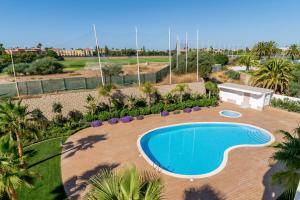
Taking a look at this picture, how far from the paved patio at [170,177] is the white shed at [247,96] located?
2.51m

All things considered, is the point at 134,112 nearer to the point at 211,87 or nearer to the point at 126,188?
the point at 211,87

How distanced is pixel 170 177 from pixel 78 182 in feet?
17.0

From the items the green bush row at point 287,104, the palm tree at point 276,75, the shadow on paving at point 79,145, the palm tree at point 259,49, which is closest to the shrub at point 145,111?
the shadow on paving at point 79,145

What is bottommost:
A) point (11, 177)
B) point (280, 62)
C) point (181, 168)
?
point (181, 168)

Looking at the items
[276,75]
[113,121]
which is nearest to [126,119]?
[113,121]

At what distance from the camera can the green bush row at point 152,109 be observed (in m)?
20.5

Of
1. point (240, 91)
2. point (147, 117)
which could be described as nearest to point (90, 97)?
point (147, 117)

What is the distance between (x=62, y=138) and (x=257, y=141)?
53.1ft

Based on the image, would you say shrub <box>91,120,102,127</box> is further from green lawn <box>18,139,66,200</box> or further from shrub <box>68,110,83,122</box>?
green lawn <box>18,139,66,200</box>

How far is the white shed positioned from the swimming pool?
5610 mm

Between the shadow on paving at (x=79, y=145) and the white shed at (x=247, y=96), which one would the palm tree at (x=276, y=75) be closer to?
the white shed at (x=247, y=96)

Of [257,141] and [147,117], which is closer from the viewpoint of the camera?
[257,141]

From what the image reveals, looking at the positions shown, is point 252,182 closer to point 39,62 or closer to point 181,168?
point 181,168

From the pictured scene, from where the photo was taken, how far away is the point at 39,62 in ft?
116
